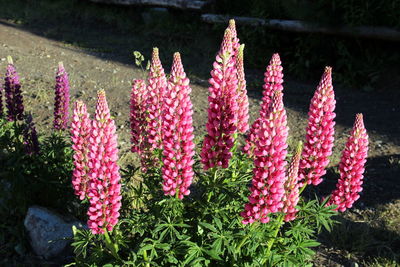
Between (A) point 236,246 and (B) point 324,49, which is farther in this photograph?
(B) point 324,49

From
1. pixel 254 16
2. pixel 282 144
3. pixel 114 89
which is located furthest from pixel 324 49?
pixel 282 144

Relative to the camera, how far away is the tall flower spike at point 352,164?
9.23ft

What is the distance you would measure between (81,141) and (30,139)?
1.65 metres

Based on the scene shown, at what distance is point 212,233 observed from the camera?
8.75 ft

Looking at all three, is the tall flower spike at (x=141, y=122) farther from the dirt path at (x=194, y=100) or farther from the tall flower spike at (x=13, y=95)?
the dirt path at (x=194, y=100)

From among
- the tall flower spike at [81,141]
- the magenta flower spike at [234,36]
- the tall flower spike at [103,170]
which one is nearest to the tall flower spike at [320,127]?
the magenta flower spike at [234,36]

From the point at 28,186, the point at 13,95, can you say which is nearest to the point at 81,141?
the point at 28,186

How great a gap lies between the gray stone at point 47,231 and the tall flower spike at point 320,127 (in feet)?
7.12

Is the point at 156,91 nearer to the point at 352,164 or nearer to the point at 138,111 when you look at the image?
the point at 138,111

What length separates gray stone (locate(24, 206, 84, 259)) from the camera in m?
4.02

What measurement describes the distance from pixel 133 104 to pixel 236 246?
3.85 ft

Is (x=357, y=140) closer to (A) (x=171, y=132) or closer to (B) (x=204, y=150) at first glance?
(B) (x=204, y=150)

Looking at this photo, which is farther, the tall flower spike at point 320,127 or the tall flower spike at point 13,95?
the tall flower spike at point 13,95

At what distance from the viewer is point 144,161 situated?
3.18 m
